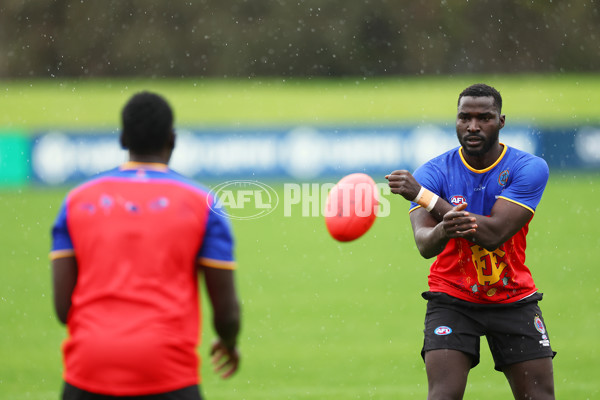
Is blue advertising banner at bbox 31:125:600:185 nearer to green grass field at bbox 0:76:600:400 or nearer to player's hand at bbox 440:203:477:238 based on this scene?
A: green grass field at bbox 0:76:600:400

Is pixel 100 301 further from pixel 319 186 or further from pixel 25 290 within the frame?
pixel 319 186

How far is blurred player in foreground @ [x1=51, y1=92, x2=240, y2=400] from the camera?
349cm

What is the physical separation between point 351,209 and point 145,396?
7.48 feet

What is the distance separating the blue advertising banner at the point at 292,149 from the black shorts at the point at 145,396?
15699 mm

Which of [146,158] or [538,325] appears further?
[538,325]

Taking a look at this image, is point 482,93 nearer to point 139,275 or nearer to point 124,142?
point 124,142

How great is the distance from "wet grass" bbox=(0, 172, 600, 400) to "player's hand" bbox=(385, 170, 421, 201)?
3154 millimetres

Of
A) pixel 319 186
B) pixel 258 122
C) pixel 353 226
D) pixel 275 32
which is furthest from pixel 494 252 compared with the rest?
pixel 275 32

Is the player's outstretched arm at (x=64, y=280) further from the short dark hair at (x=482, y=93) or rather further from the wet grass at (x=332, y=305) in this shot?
the wet grass at (x=332, y=305)

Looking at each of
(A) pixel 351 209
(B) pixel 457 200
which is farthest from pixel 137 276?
(B) pixel 457 200

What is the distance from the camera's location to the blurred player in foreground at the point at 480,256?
16.8 feet

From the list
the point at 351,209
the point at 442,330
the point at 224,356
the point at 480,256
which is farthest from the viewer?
the point at 351,209

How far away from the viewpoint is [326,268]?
15.5m

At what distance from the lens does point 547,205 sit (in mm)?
19703
